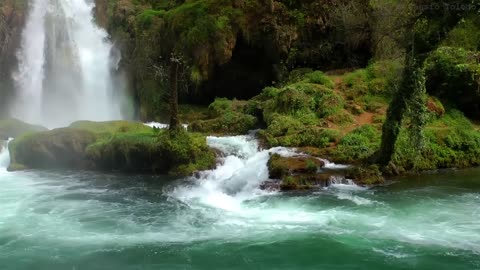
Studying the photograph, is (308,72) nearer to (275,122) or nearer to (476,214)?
(275,122)

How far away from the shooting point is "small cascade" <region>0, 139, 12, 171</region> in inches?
860

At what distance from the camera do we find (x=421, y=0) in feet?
51.7

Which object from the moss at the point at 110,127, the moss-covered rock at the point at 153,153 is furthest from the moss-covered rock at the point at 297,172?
the moss at the point at 110,127

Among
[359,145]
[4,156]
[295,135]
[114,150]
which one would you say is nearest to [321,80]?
[295,135]

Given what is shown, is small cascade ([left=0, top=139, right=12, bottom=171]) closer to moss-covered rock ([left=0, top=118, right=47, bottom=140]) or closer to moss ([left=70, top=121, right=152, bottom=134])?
moss-covered rock ([left=0, top=118, right=47, bottom=140])

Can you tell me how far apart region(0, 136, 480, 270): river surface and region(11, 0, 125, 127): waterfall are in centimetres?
1343

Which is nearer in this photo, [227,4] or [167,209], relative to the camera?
[167,209]

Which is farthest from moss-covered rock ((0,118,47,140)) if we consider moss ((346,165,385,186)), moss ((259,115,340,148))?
moss ((346,165,385,186))

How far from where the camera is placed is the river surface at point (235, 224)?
10984 millimetres

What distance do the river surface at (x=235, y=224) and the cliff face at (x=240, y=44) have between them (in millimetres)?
10231

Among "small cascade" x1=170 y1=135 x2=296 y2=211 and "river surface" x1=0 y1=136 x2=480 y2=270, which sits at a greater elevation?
"small cascade" x1=170 y1=135 x2=296 y2=211

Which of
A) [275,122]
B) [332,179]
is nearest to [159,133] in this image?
[275,122]

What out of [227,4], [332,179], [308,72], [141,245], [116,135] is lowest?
[141,245]

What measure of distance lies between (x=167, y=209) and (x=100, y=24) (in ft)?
73.2
